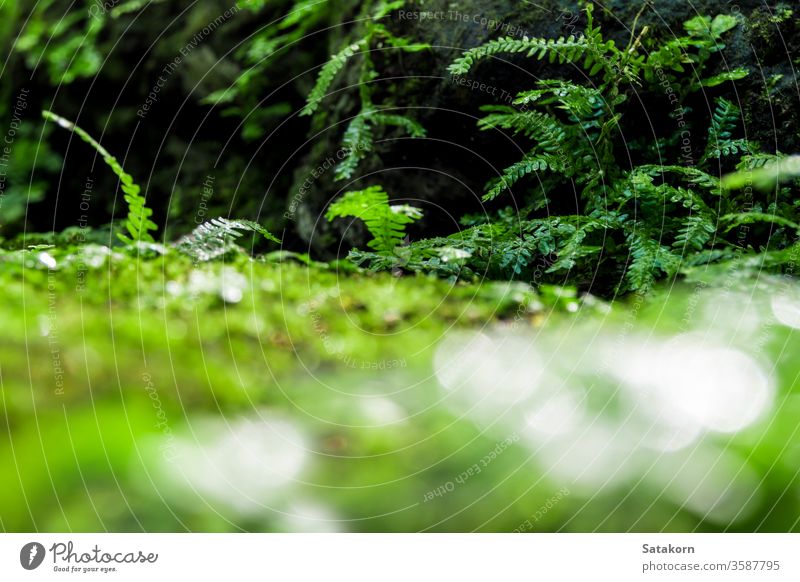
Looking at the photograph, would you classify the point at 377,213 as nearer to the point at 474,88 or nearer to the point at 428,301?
the point at 428,301

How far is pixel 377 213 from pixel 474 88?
3.75ft

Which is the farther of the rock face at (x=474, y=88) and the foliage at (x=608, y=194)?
the rock face at (x=474, y=88)

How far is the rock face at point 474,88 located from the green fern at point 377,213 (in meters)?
0.66

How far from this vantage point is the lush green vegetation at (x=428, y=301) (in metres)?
1.10

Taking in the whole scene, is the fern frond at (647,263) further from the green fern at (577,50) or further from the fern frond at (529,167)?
the green fern at (577,50)

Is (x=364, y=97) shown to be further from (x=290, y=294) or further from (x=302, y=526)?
(x=302, y=526)

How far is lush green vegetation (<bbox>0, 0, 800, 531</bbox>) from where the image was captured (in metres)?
1.10

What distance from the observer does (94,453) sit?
3.24 feet

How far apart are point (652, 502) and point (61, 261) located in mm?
1957
